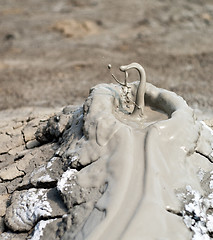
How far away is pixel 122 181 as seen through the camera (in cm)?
190

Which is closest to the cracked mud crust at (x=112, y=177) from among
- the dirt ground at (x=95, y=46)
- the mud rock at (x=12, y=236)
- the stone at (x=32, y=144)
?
the mud rock at (x=12, y=236)

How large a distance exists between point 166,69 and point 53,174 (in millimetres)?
4474

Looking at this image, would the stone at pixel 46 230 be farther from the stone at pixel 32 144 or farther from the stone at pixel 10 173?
the stone at pixel 32 144

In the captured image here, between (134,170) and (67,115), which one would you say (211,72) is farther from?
(134,170)

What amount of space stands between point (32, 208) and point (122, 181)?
2.15 feet

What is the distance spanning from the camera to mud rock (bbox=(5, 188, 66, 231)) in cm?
206

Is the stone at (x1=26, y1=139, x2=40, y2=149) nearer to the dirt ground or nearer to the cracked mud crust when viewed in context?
the cracked mud crust

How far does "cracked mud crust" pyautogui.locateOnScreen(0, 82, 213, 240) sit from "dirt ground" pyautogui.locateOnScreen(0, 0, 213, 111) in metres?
2.44

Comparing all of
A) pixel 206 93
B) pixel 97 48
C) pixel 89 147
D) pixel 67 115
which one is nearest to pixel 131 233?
pixel 89 147

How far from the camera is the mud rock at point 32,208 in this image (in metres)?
2.06

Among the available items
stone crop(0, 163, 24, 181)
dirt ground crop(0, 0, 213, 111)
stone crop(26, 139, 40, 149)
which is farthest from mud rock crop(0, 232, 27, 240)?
dirt ground crop(0, 0, 213, 111)

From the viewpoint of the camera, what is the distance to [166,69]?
6.30 meters

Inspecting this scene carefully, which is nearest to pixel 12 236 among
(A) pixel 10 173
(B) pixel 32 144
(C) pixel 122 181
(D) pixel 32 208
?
(D) pixel 32 208

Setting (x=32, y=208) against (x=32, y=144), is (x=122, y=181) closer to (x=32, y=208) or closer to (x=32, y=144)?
(x=32, y=208)
